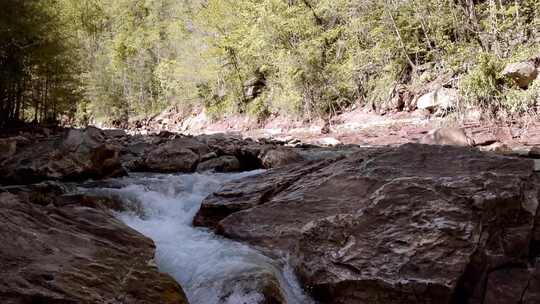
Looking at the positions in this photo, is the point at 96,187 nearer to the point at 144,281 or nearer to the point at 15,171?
the point at 15,171

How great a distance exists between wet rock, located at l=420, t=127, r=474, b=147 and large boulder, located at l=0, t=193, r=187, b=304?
8.90 metres

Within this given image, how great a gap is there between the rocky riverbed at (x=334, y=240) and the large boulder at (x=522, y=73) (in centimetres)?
856

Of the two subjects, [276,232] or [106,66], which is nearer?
[276,232]

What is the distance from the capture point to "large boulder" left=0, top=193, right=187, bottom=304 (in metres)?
2.52

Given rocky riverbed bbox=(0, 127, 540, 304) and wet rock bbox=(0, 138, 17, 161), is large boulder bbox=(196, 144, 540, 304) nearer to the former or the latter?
rocky riverbed bbox=(0, 127, 540, 304)

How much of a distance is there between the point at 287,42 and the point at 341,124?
538cm

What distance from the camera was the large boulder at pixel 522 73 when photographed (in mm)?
11742

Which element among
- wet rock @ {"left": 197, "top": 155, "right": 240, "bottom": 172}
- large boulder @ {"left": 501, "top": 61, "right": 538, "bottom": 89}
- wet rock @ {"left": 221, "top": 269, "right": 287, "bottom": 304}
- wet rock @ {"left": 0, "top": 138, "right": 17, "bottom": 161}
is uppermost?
large boulder @ {"left": 501, "top": 61, "right": 538, "bottom": 89}

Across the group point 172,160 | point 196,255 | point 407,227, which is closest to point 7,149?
point 172,160

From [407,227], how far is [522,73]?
412 inches

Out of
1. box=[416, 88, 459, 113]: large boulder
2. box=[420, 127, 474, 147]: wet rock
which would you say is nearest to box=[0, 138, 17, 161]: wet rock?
box=[420, 127, 474, 147]: wet rock

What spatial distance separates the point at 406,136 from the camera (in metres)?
13.8

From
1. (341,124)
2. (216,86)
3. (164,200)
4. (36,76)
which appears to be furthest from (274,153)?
(216,86)

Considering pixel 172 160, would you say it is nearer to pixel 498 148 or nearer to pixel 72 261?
pixel 72 261
